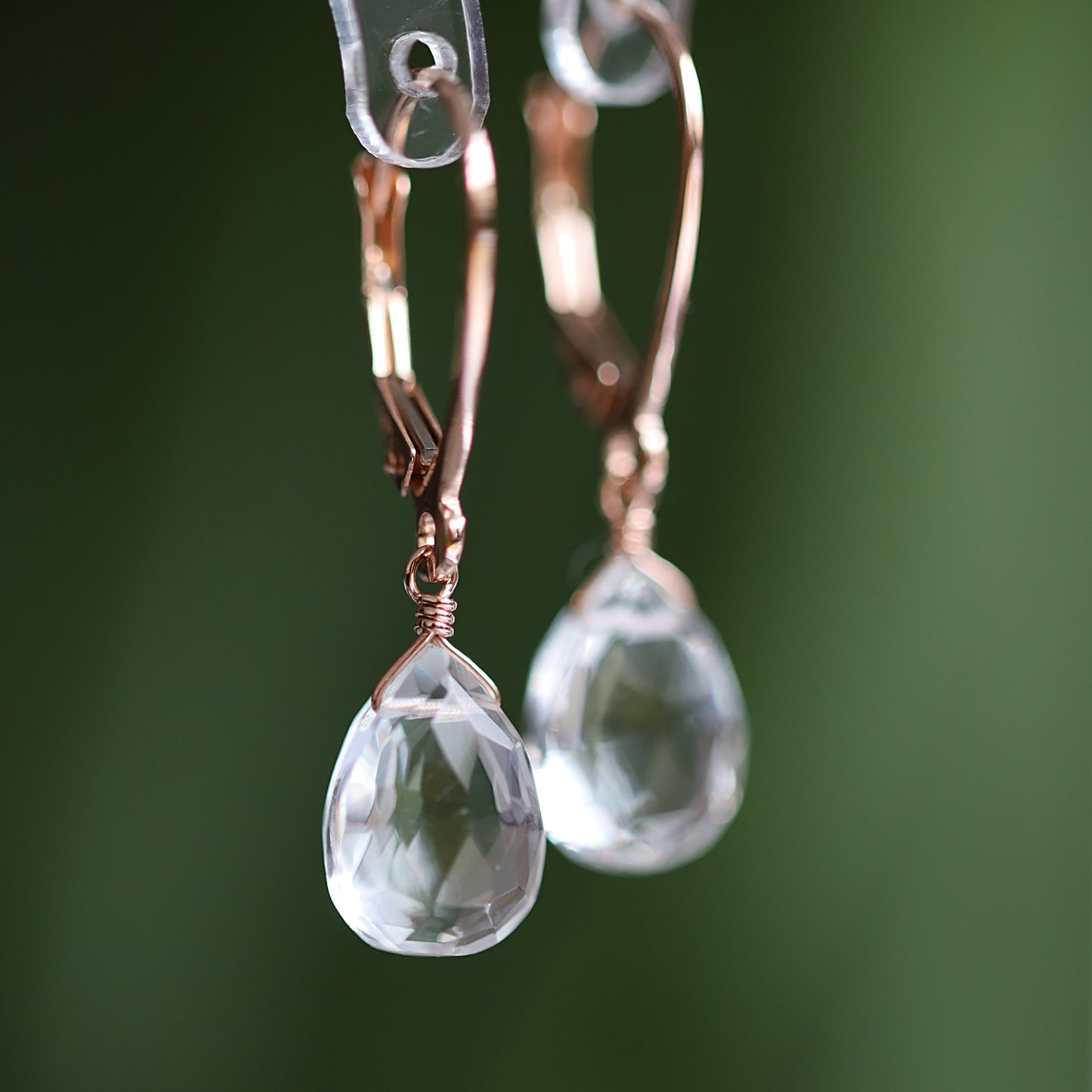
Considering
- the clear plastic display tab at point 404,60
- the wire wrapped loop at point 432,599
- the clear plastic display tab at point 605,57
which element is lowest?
the wire wrapped loop at point 432,599

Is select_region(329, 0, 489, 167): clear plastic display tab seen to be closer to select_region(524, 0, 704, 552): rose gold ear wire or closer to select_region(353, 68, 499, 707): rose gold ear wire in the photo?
select_region(353, 68, 499, 707): rose gold ear wire

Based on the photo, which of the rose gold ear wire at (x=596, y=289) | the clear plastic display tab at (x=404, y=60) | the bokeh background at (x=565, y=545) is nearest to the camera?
the clear plastic display tab at (x=404, y=60)

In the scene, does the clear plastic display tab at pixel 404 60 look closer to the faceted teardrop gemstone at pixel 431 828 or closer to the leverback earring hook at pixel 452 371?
the leverback earring hook at pixel 452 371

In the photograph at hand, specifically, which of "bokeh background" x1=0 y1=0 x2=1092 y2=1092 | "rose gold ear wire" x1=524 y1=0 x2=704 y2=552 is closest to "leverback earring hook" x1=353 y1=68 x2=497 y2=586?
"rose gold ear wire" x1=524 y1=0 x2=704 y2=552

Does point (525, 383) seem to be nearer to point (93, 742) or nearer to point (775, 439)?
point (775, 439)

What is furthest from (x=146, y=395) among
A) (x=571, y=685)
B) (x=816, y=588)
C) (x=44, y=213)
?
(x=816, y=588)

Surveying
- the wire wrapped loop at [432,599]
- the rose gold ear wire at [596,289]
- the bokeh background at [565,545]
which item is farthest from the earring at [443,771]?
the bokeh background at [565,545]

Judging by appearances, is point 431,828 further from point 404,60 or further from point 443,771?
point 404,60
